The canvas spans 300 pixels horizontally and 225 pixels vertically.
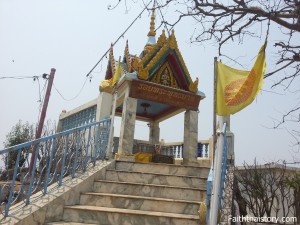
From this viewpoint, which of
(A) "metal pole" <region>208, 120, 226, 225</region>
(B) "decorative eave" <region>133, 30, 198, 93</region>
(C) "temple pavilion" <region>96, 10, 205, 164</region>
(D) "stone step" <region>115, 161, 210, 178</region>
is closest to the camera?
(A) "metal pole" <region>208, 120, 226, 225</region>

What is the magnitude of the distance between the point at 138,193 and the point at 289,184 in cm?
562

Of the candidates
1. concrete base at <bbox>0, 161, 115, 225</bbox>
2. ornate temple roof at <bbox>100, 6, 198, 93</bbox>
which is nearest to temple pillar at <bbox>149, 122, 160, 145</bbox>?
ornate temple roof at <bbox>100, 6, 198, 93</bbox>

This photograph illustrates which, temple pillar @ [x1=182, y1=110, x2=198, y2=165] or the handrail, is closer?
temple pillar @ [x1=182, y1=110, x2=198, y2=165]

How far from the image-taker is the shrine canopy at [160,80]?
330 inches

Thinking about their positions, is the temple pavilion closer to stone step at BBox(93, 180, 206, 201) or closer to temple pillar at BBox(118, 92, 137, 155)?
temple pillar at BBox(118, 92, 137, 155)

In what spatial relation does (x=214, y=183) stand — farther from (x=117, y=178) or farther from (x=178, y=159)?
(x=178, y=159)

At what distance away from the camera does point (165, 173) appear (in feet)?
19.8

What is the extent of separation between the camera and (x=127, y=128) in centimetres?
797

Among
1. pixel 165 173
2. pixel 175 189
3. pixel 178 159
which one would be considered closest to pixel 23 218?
pixel 175 189

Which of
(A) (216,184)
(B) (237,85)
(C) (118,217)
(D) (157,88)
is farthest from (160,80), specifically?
(A) (216,184)

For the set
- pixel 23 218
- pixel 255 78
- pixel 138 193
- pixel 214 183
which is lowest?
pixel 23 218

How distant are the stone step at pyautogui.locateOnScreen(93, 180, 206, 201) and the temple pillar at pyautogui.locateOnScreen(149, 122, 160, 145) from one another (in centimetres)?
610

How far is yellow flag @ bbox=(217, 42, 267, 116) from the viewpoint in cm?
361

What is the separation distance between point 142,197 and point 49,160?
1.74m
